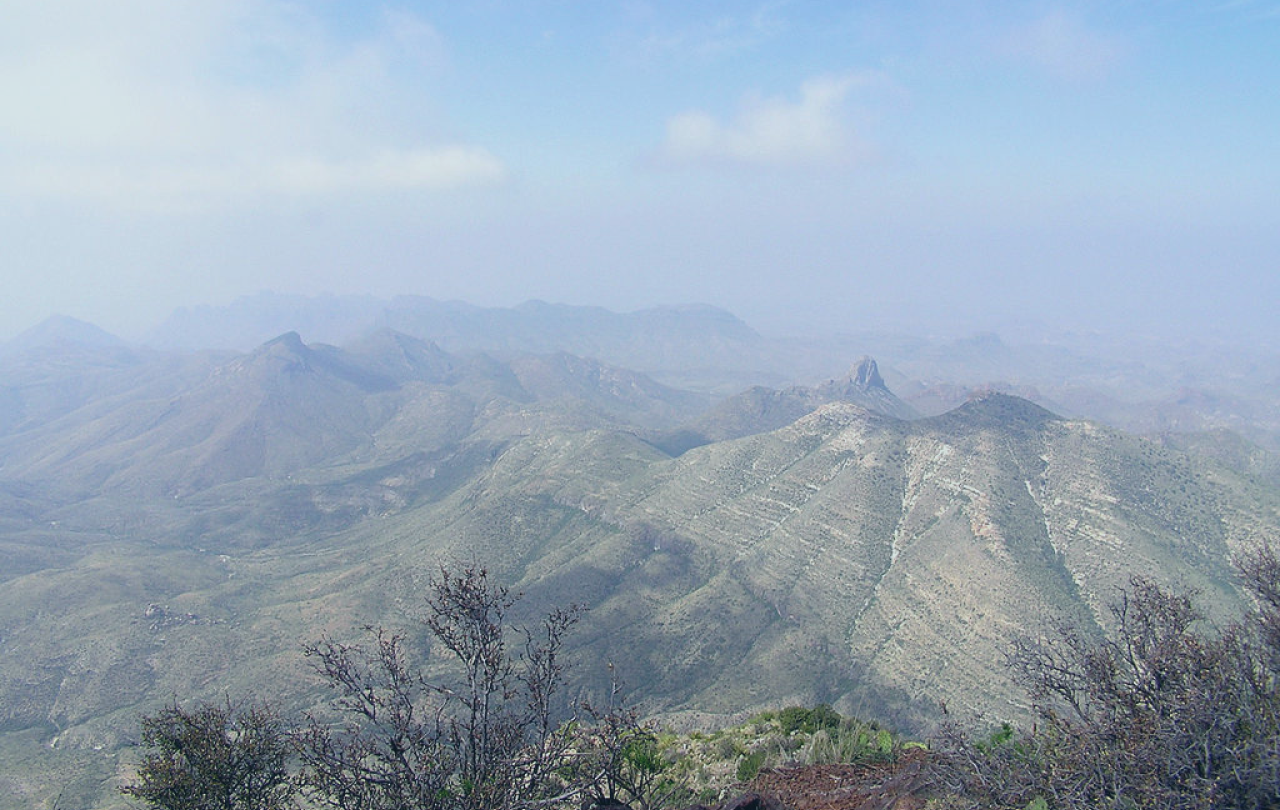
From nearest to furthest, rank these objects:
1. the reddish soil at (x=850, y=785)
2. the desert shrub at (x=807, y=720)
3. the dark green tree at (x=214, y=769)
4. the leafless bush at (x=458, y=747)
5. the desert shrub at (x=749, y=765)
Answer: the leafless bush at (x=458, y=747)
the reddish soil at (x=850, y=785)
the dark green tree at (x=214, y=769)
the desert shrub at (x=749, y=765)
the desert shrub at (x=807, y=720)

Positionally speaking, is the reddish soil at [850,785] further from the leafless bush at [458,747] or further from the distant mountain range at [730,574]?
the distant mountain range at [730,574]

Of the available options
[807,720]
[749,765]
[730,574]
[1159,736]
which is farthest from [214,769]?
[730,574]

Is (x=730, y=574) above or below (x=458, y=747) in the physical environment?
below

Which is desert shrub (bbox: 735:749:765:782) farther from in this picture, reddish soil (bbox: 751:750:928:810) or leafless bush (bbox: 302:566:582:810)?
leafless bush (bbox: 302:566:582:810)

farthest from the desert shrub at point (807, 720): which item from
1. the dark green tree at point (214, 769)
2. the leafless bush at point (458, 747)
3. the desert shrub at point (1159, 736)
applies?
the dark green tree at point (214, 769)

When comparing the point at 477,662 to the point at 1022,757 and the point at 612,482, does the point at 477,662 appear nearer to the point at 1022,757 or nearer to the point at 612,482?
the point at 1022,757

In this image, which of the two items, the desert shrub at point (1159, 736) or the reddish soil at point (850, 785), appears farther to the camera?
the reddish soil at point (850, 785)

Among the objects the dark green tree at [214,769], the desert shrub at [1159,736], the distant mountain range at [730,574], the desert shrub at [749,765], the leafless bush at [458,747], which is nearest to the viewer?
the desert shrub at [1159,736]

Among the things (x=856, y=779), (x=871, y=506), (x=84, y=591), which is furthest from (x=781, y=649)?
(x=84, y=591)

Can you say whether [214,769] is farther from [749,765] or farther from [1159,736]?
[1159,736]

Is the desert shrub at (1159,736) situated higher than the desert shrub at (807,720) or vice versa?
the desert shrub at (1159,736)

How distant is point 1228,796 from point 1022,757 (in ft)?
15.0

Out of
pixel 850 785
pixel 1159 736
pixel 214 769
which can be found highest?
pixel 1159 736

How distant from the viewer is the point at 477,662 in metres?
15.3
